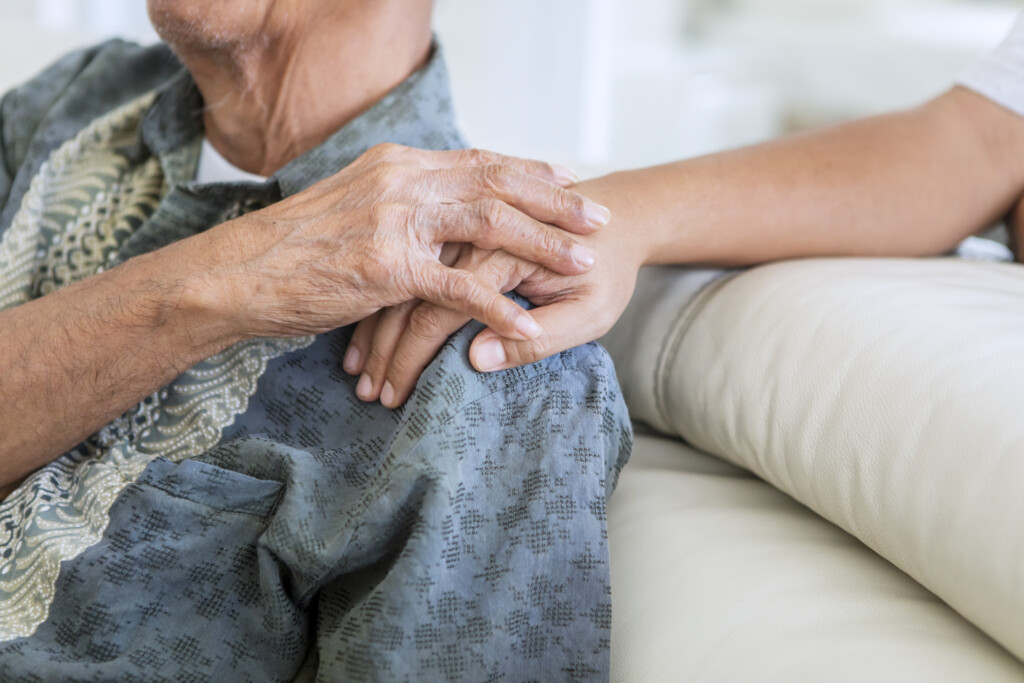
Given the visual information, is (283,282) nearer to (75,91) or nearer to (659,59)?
(75,91)

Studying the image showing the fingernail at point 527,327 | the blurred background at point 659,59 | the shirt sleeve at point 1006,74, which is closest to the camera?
Answer: the fingernail at point 527,327

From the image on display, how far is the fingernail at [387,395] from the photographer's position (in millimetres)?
739

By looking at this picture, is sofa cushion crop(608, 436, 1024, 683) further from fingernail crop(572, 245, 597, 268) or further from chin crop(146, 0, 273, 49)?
chin crop(146, 0, 273, 49)

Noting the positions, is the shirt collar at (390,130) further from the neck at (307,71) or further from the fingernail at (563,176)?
the fingernail at (563,176)

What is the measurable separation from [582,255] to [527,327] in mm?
86

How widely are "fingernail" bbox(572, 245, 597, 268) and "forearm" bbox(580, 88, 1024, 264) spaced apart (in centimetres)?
10

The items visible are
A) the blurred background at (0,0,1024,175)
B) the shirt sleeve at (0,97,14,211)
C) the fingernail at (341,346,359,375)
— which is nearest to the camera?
the fingernail at (341,346,359,375)

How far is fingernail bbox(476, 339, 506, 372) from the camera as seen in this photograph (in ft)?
2.23

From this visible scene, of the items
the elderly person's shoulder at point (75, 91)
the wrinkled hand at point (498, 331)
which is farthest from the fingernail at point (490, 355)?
the elderly person's shoulder at point (75, 91)

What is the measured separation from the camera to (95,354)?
0.75 meters

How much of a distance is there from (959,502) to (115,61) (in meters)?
1.15

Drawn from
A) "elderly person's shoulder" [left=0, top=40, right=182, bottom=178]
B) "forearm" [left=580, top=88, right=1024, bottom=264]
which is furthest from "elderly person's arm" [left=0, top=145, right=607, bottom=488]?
"elderly person's shoulder" [left=0, top=40, right=182, bottom=178]

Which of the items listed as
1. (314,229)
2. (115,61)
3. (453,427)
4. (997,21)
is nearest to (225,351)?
(314,229)

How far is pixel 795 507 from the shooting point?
2.54 ft
